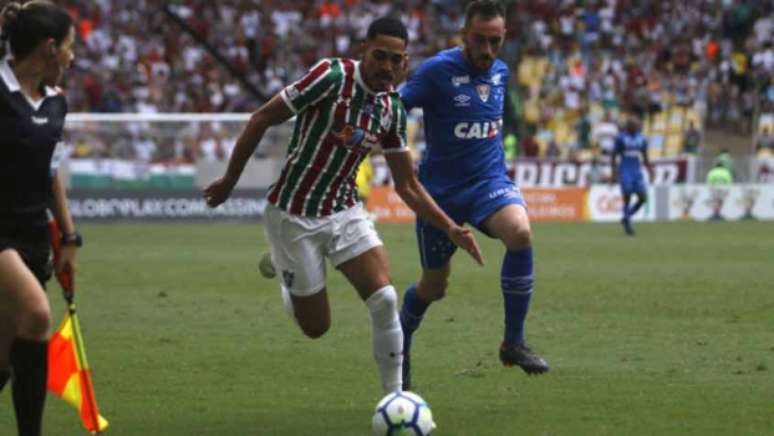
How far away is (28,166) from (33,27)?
0.64 meters

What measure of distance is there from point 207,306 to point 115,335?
2.76m

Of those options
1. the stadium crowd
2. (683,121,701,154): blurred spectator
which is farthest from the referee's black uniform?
(683,121,701,154): blurred spectator

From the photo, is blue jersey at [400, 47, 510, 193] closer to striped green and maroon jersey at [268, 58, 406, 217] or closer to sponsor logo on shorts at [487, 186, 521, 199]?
sponsor logo on shorts at [487, 186, 521, 199]

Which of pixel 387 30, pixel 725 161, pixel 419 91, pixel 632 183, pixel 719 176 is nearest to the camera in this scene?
pixel 387 30

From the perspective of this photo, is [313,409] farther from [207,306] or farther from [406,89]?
[207,306]

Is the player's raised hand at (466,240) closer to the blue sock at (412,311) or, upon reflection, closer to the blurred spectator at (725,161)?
the blue sock at (412,311)

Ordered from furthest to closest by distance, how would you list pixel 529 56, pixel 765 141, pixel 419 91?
1. pixel 529 56
2. pixel 765 141
3. pixel 419 91

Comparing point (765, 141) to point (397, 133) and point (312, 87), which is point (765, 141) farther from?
point (312, 87)

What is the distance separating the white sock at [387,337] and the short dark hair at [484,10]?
2.53m

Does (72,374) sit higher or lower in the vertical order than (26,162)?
lower

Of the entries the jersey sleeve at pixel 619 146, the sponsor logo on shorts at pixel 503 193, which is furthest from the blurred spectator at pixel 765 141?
the sponsor logo on shorts at pixel 503 193

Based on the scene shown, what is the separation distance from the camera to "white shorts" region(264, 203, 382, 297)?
858 cm

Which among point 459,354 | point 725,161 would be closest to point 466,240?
point 459,354

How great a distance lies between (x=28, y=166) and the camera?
7238 millimetres
